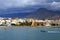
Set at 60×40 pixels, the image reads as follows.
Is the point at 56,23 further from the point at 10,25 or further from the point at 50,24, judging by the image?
the point at 10,25

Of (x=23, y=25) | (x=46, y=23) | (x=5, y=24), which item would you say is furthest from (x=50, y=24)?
(x=5, y=24)

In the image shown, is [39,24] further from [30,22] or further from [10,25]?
[10,25]

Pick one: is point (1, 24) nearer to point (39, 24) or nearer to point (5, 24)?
point (5, 24)

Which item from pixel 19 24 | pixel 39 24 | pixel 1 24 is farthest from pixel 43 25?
pixel 1 24

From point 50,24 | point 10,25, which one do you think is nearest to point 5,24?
point 10,25

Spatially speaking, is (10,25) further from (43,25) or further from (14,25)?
(43,25)

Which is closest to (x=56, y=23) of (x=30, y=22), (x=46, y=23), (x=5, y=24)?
(x=46, y=23)
